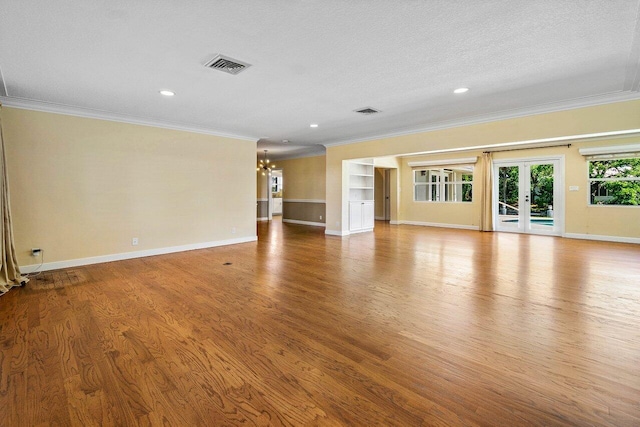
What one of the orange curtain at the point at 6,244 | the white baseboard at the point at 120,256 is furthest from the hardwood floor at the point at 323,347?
the white baseboard at the point at 120,256

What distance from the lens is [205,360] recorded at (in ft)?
6.72

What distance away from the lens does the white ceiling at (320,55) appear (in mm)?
2225

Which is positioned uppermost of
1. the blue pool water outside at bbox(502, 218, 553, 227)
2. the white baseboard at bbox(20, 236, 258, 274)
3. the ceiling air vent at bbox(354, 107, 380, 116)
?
the ceiling air vent at bbox(354, 107, 380, 116)

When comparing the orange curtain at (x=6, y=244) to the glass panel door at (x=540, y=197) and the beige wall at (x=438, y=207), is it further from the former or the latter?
the glass panel door at (x=540, y=197)

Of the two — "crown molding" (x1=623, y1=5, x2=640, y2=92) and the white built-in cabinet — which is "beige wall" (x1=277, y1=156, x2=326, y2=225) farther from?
"crown molding" (x1=623, y1=5, x2=640, y2=92)

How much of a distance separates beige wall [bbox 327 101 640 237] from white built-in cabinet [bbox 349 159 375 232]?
43 centimetres

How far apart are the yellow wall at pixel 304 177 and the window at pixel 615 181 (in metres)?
7.01

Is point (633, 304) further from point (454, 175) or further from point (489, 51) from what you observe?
point (454, 175)

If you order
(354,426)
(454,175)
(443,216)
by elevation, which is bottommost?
(354,426)

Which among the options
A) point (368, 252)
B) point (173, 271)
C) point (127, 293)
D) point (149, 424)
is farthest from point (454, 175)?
point (149, 424)

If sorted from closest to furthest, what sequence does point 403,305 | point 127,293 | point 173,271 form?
point 403,305, point 127,293, point 173,271

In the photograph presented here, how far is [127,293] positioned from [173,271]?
98 cm

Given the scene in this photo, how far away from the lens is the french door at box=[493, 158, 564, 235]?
769cm

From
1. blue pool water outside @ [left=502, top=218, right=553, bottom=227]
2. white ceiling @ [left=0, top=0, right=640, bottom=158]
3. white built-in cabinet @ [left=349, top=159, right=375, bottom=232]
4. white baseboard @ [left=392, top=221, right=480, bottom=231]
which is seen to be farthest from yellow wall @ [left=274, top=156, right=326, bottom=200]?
blue pool water outside @ [left=502, top=218, right=553, bottom=227]
